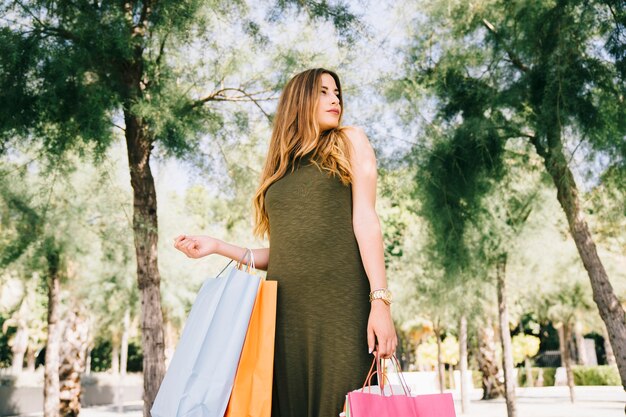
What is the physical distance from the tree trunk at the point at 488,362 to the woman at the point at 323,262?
14.5m

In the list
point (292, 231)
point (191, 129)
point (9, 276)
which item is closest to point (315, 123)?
point (292, 231)

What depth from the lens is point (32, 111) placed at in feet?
16.1

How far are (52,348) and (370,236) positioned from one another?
9.76 m

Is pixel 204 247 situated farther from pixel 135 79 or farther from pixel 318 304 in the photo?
pixel 135 79

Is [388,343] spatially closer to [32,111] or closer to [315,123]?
[315,123]

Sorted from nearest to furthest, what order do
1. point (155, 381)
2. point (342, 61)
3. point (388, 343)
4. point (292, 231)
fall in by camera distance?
point (388, 343)
point (292, 231)
point (155, 381)
point (342, 61)

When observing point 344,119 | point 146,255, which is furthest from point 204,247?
point 344,119

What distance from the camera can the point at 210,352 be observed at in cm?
149

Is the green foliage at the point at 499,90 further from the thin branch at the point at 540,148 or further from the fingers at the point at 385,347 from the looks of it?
the fingers at the point at 385,347

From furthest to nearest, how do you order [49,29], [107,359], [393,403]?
[107,359]
[49,29]
[393,403]

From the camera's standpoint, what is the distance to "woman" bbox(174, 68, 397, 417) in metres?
1.51

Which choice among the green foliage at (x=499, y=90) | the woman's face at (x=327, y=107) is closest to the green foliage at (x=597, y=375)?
the green foliage at (x=499, y=90)

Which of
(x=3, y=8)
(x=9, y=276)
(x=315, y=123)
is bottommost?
(x=315, y=123)

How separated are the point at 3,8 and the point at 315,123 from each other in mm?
4083
